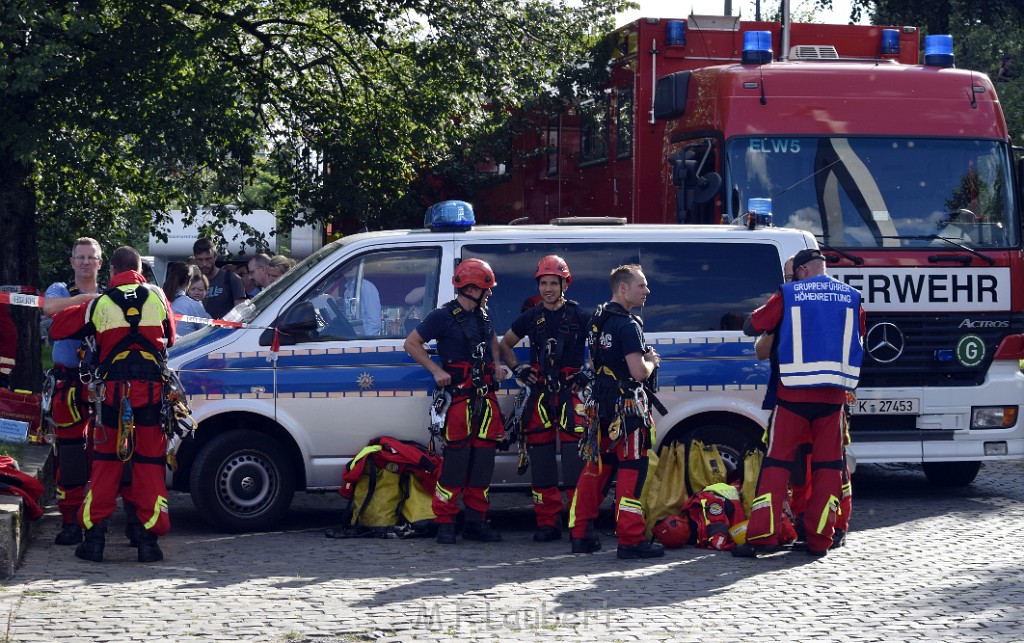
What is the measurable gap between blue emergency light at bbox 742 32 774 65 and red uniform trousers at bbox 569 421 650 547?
4.09 metres

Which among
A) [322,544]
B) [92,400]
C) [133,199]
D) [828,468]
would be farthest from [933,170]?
[133,199]

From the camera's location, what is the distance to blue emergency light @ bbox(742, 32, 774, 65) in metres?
11.4

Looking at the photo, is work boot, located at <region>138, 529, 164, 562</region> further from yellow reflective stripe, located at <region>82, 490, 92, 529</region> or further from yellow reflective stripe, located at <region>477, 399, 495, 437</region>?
yellow reflective stripe, located at <region>477, 399, 495, 437</region>

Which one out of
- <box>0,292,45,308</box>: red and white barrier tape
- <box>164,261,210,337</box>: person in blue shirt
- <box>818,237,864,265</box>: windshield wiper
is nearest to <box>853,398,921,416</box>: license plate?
<box>818,237,864,265</box>: windshield wiper

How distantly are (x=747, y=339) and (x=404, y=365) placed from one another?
2338mm

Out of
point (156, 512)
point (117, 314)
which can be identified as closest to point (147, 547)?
point (156, 512)

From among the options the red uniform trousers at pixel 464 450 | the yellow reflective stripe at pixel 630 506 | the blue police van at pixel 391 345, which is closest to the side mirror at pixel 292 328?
the blue police van at pixel 391 345

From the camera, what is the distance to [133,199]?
1755 centimetres

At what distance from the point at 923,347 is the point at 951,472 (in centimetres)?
170

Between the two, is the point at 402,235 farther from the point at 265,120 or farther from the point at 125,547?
the point at 265,120

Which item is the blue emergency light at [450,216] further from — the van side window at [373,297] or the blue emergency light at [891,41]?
the blue emergency light at [891,41]

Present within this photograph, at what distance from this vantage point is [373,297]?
9.55 meters

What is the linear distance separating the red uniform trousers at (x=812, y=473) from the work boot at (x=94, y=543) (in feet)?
12.6

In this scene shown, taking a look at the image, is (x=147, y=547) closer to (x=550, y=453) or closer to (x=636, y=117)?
(x=550, y=453)
